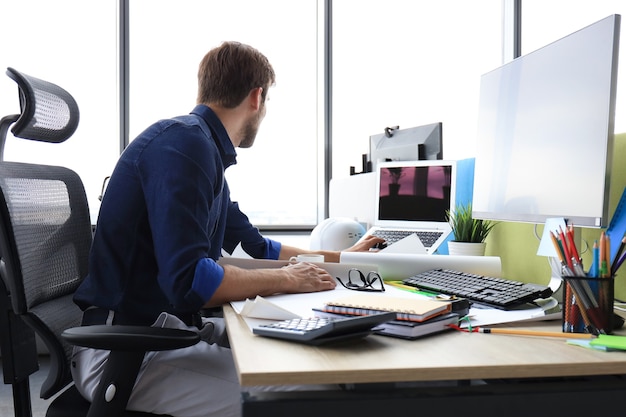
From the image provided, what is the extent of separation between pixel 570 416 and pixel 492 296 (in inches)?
15.8

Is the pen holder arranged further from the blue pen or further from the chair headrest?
the chair headrest

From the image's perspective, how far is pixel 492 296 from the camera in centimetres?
117

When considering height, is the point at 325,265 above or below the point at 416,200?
below

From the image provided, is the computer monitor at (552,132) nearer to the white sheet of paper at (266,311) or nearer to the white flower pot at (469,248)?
the white flower pot at (469,248)

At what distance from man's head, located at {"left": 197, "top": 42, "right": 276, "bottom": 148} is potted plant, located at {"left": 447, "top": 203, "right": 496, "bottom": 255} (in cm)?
70

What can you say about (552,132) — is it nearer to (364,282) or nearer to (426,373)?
(364,282)

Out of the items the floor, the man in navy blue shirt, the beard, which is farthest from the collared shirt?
the floor

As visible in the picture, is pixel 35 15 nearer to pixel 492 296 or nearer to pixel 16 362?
pixel 16 362

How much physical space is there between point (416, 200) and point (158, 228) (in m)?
1.22

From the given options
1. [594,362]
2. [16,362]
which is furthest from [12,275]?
[594,362]

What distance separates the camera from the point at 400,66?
443 centimetres

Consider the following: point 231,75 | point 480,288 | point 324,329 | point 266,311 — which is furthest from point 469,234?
point 324,329


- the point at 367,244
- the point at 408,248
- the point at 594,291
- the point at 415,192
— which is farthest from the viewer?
the point at 415,192

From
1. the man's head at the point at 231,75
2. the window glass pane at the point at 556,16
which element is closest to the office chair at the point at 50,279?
the man's head at the point at 231,75
